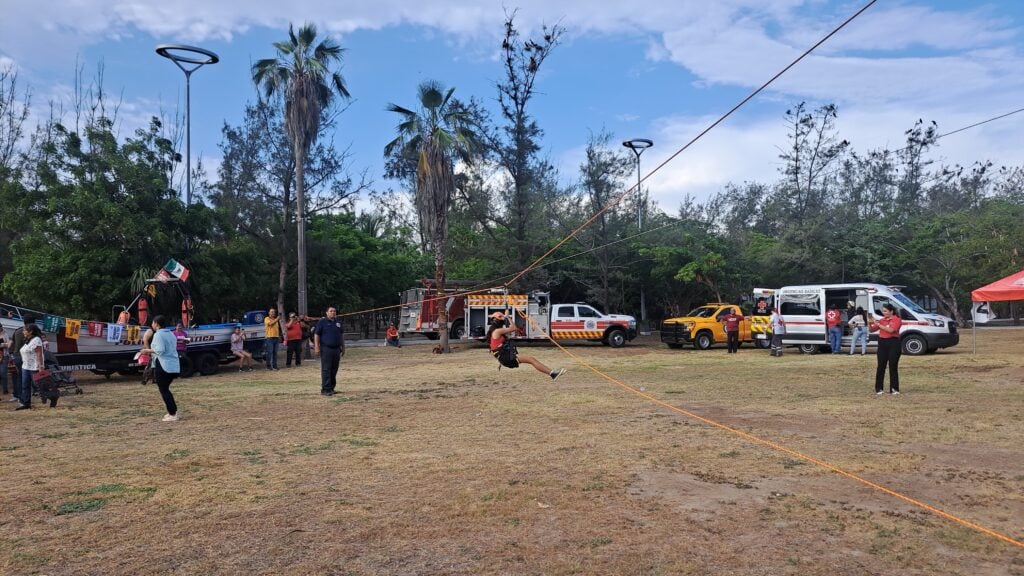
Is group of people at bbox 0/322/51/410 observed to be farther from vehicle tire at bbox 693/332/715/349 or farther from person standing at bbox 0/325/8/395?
vehicle tire at bbox 693/332/715/349

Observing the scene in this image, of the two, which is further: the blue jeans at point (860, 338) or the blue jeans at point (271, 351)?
the blue jeans at point (860, 338)

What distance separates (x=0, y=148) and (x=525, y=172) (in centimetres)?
2207

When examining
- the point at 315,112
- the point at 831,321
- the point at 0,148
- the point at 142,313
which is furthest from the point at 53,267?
the point at 831,321

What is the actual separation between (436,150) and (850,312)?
1495 cm

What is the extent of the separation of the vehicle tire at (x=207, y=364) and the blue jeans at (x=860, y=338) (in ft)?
59.6

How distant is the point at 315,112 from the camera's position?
2639 centimetres

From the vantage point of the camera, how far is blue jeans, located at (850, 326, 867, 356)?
2167cm

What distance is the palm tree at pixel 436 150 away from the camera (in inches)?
1059

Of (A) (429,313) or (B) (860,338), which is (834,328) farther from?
(A) (429,313)

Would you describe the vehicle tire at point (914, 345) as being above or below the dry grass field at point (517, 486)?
above

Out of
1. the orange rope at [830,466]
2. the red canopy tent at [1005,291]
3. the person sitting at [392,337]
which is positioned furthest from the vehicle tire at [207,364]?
the red canopy tent at [1005,291]

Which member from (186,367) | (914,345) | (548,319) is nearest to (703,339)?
(548,319)

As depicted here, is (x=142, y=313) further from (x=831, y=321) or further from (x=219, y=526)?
(x=831, y=321)

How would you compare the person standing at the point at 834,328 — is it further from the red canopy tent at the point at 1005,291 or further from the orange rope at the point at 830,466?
the orange rope at the point at 830,466
